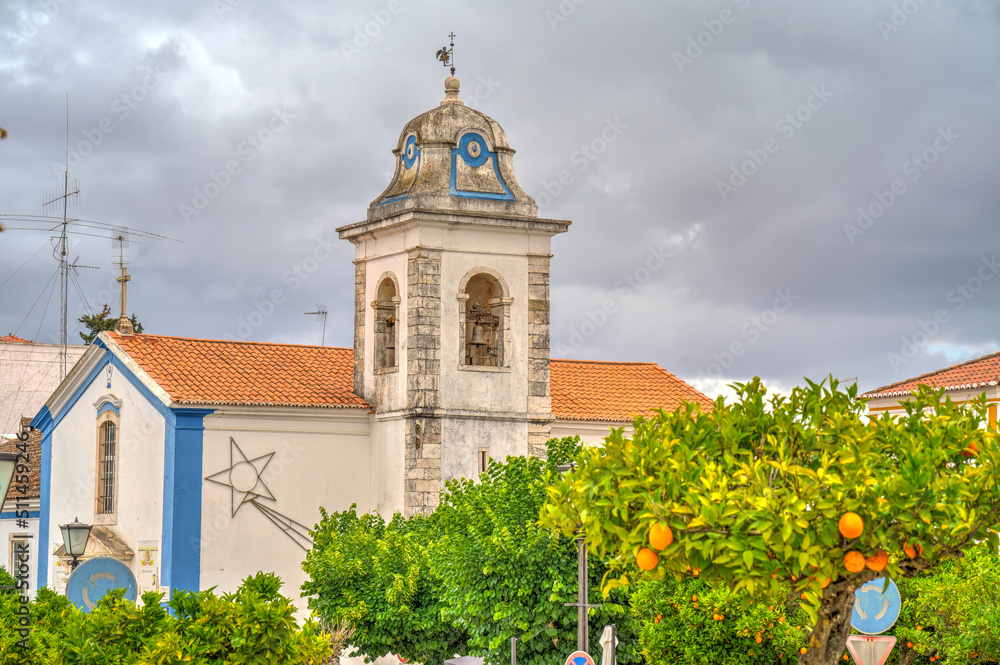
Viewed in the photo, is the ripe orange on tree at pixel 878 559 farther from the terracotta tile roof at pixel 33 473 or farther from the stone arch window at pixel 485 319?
the terracotta tile roof at pixel 33 473

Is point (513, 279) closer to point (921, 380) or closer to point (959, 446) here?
point (921, 380)

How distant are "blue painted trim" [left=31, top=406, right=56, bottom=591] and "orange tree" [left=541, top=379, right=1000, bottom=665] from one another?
22.6 m

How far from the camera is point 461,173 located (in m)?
27.8

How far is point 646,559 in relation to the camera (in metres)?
9.28

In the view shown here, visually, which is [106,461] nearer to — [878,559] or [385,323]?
[385,323]

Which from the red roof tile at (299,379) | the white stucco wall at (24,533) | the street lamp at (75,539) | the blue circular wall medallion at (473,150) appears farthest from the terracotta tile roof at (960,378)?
the white stucco wall at (24,533)

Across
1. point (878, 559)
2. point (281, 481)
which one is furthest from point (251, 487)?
point (878, 559)

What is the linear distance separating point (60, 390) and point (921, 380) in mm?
17392

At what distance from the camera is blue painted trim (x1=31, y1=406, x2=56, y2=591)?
30469 millimetres

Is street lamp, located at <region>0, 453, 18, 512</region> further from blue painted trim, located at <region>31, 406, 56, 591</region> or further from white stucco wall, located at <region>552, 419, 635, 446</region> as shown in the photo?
blue painted trim, located at <region>31, 406, 56, 591</region>

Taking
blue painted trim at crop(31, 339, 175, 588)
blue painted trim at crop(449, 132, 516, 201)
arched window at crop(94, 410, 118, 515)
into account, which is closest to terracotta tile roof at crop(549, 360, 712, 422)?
blue painted trim at crop(449, 132, 516, 201)

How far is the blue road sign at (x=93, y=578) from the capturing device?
68.9 ft

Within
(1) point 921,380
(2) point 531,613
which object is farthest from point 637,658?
(1) point 921,380

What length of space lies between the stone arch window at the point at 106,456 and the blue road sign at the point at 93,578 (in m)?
6.40
